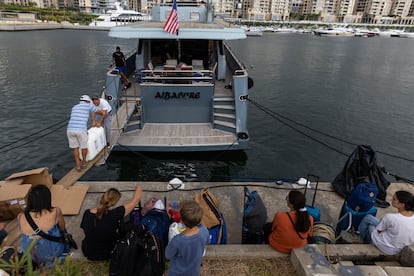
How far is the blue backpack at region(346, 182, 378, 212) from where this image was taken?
4365mm

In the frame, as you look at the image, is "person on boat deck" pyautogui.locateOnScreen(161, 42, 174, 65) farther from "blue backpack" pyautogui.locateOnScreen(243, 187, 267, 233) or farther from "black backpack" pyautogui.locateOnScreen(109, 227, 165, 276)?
"black backpack" pyautogui.locateOnScreen(109, 227, 165, 276)

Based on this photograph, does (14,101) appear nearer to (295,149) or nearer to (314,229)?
(295,149)

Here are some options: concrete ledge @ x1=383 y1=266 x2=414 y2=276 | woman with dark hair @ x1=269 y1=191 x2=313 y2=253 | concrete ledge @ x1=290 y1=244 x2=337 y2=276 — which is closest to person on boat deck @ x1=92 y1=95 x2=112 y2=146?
woman with dark hair @ x1=269 y1=191 x2=313 y2=253

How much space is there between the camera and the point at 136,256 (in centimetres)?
326

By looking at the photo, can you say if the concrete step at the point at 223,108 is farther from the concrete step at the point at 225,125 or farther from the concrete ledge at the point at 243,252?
the concrete ledge at the point at 243,252

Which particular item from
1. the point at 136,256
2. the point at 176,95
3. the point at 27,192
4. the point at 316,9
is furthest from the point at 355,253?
the point at 316,9

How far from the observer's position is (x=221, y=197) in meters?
5.92

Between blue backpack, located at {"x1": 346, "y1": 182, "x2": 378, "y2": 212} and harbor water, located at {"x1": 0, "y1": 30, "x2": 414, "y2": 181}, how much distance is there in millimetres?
2287

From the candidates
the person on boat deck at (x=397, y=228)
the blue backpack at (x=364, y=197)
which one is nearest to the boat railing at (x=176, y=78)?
the blue backpack at (x=364, y=197)

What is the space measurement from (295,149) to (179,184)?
6.73 m

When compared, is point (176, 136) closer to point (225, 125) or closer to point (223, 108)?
point (225, 125)

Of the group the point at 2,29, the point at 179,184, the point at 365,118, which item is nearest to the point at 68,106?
the point at 179,184

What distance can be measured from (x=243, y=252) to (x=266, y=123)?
404 inches

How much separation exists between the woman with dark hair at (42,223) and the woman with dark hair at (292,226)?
2.88m
